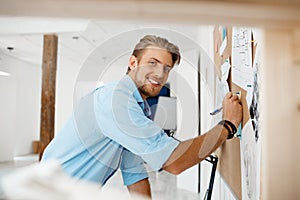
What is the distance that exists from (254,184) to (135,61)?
0.49 m

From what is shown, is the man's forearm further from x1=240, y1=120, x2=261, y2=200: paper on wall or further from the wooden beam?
the wooden beam

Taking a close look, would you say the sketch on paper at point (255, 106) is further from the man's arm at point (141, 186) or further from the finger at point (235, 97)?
the man's arm at point (141, 186)

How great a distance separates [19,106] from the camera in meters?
6.40

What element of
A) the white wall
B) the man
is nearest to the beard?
the man

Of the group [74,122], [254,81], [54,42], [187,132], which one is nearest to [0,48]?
[54,42]

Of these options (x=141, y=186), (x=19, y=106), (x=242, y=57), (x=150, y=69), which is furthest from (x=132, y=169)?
Answer: (x=19, y=106)

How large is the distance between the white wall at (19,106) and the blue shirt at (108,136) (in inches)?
206

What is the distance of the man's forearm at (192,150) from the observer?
0.79 m

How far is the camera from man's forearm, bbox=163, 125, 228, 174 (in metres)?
0.79

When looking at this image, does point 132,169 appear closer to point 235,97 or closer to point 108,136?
point 108,136

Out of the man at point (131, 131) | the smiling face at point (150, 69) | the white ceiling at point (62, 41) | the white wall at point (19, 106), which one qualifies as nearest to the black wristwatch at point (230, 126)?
the man at point (131, 131)

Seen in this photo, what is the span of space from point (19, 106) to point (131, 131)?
20.2 feet

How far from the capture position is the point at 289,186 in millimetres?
362

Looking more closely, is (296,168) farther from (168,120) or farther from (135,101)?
(168,120)
